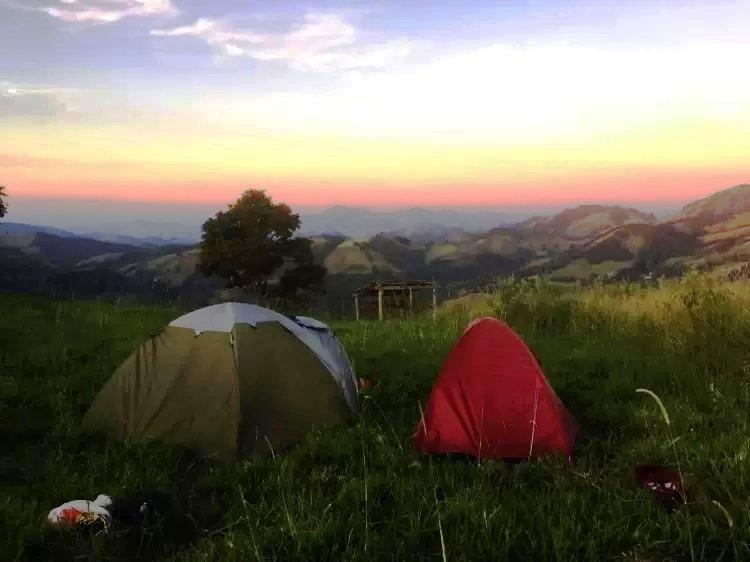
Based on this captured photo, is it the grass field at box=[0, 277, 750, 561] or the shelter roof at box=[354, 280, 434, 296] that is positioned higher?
the grass field at box=[0, 277, 750, 561]

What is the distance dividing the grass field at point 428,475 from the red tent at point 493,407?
27 cm

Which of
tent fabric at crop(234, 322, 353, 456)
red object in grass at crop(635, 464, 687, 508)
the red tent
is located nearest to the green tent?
tent fabric at crop(234, 322, 353, 456)

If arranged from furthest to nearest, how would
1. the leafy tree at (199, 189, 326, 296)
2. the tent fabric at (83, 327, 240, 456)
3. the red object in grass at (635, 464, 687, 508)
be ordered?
1. the leafy tree at (199, 189, 326, 296)
2. the tent fabric at (83, 327, 240, 456)
3. the red object in grass at (635, 464, 687, 508)

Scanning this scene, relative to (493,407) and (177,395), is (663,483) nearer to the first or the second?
(493,407)

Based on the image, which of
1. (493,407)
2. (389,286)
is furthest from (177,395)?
(389,286)

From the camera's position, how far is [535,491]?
5.04 meters

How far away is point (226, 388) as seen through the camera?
7.43 m

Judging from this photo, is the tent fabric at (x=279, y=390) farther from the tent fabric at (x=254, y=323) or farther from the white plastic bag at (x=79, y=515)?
the white plastic bag at (x=79, y=515)

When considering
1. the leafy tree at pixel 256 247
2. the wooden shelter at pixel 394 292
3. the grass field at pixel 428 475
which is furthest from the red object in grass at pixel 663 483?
the leafy tree at pixel 256 247

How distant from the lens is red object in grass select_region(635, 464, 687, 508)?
4641 mm

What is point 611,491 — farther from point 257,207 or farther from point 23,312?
point 257,207

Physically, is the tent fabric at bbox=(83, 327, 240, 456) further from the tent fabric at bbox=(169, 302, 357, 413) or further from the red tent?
the red tent

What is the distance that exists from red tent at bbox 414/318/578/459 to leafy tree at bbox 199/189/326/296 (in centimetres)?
4193

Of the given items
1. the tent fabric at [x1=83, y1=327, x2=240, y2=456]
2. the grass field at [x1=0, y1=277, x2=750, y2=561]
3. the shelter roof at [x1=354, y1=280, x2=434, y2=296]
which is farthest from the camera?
the shelter roof at [x1=354, y1=280, x2=434, y2=296]
